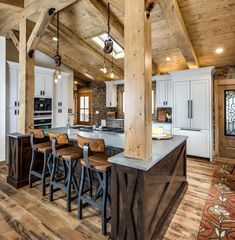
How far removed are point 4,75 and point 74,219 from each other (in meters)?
3.75

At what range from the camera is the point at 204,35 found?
3.78 meters

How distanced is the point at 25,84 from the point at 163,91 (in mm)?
4202

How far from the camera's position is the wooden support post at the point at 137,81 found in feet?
5.43

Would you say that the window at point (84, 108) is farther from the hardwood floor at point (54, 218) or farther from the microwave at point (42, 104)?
the hardwood floor at point (54, 218)

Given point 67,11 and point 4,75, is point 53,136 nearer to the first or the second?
point 4,75

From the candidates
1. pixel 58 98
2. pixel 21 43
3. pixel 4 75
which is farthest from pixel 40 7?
pixel 58 98

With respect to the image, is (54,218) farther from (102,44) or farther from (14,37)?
(102,44)

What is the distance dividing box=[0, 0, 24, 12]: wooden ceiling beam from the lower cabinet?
4954 mm

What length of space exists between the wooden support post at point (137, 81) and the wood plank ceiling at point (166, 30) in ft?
2.44

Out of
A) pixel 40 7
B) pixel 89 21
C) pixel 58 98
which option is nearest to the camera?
pixel 40 7

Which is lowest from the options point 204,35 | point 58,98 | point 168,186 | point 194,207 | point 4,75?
point 194,207

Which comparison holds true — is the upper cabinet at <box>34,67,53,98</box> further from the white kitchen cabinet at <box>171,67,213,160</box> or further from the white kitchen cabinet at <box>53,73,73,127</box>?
the white kitchen cabinet at <box>171,67,213,160</box>

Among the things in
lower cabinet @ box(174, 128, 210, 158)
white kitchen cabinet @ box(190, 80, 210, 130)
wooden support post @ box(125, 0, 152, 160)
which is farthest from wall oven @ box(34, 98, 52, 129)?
white kitchen cabinet @ box(190, 80, 210, 130)

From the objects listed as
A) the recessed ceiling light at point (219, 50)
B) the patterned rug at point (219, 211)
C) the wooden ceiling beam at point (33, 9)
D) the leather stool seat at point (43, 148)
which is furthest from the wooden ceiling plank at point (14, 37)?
the patterned rug at point (219, 211)
